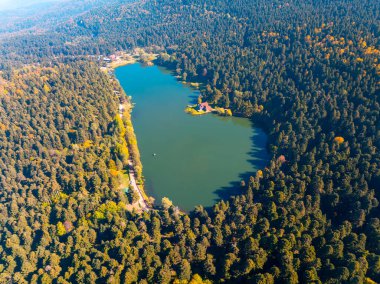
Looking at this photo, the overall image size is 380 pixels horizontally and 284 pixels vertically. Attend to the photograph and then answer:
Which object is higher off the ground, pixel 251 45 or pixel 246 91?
pixel 251 45

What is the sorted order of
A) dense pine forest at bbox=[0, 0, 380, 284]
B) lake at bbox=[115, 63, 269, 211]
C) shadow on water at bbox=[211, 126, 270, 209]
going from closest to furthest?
dense pine forest at bbox=[0, 0, 380, 284], shadow on water at bbox=[211, 126, 270, 209], lake at bbox=[115, 63, 269, 211]

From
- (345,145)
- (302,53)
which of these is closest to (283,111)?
(345,145)

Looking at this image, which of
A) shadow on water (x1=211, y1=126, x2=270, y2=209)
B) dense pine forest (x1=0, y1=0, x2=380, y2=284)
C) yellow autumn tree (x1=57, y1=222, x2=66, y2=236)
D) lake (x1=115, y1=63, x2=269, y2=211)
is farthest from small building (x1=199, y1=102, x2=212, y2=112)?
yellow autumn tree (x1=57, y1=222, x2=66, y2=236)

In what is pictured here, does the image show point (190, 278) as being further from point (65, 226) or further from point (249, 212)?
point (65, 226)

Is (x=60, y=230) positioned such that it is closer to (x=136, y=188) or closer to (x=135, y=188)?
(x=135, y=188)

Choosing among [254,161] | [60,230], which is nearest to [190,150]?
[254,161]

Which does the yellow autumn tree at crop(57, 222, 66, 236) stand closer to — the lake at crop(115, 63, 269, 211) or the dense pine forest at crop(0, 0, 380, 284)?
the dense pine forest at crop(0, 0, 380, 284)
